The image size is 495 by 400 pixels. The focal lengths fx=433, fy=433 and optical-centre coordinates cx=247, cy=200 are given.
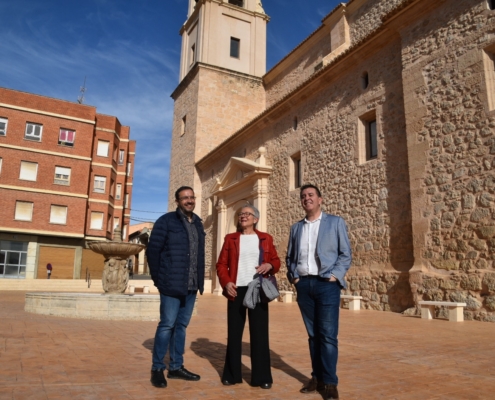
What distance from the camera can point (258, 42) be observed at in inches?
1017

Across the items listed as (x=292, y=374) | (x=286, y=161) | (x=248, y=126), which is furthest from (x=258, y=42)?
(x=292, y=374)

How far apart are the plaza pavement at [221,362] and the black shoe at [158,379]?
2.2 inches

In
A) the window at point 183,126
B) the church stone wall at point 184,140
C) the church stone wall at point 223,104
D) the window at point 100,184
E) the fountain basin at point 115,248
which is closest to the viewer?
the fountain basin at point 115,248

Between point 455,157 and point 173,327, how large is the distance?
7436 millimetres

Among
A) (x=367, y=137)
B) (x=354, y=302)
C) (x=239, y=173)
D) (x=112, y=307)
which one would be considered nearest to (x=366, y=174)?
(x=367, y=137)

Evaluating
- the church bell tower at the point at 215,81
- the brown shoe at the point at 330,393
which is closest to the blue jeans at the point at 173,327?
the brown shoe at the point at 330,393

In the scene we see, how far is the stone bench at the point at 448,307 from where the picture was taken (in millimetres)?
7910

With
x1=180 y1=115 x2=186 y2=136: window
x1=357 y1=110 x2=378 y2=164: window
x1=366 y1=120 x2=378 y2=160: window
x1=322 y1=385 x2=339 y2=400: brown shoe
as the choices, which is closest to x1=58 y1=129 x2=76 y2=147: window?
x1=180 y1=115 x2=186 y2=136: window

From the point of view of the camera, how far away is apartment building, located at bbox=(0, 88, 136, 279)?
24922 millimetres

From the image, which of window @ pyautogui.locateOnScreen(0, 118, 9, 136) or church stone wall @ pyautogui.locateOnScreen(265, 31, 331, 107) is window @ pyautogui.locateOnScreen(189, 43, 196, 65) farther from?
window @ pyautogui.locateOnScreen(0, 118, 9, 136)

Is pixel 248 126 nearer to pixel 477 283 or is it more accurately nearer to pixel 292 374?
pixel 477 283

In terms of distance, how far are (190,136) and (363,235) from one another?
1432 cm

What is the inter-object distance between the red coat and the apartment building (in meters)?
24.6

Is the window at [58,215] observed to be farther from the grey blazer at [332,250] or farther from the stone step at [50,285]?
the grey blazer at [332,250]
